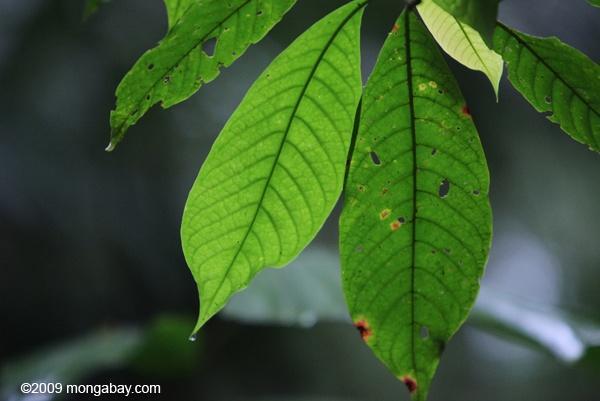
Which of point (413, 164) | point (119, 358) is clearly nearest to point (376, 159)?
point (413, 164)

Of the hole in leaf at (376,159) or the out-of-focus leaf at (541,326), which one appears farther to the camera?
the out-of-focus leaf at (541,326)

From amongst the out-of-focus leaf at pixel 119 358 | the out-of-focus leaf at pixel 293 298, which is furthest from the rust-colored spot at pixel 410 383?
the out-of-focus leaf at pixel 119 358

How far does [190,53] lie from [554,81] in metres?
0.33

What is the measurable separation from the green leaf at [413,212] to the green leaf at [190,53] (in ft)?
0.39

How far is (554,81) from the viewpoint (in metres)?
0.59

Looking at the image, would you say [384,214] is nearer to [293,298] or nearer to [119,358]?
[293,298]

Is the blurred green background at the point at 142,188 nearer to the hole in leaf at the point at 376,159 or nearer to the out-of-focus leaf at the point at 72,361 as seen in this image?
the out-of-focus leaf at the point at 72,361

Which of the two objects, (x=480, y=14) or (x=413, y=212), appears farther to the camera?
(x=413, y=212)

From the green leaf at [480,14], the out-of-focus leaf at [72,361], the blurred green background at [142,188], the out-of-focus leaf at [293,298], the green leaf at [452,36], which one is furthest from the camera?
the blurred green background at [142,188]

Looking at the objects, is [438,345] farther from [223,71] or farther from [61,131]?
[223,71]

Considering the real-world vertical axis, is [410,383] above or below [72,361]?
above

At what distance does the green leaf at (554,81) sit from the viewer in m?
0.58

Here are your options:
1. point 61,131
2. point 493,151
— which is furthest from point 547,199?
point 61,131

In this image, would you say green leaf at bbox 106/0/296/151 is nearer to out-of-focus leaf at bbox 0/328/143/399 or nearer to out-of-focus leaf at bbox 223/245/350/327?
out-of-focus leaf at bbox 223/245/350/327
